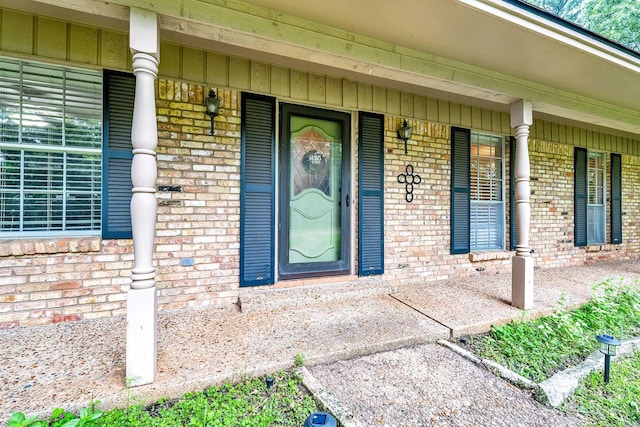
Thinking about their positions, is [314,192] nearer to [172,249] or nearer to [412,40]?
[172,249]

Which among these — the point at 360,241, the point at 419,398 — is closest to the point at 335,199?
the point at 360,241

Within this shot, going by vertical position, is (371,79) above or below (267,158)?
above

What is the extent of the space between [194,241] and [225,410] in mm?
1588

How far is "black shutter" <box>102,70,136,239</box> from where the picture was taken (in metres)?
2.54

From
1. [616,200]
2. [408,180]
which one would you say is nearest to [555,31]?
[408,180]

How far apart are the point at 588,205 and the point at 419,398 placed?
224 inches

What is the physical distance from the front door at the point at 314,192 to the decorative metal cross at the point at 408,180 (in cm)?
74

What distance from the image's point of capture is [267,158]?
3.08 meters

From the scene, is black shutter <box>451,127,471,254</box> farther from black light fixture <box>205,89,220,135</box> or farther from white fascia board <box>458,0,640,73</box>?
black light fixture <box>205,89,220,135</box>

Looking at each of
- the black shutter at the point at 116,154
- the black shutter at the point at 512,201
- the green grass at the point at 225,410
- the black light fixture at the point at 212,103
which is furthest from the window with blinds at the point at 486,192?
the black shutter at the point at 116,154

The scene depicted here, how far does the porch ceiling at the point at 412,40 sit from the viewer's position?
198 centimetres

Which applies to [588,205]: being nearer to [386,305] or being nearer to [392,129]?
[392,129]

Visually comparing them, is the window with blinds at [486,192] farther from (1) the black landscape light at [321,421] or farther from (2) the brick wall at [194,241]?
(1) the black landscape light at [321,421]

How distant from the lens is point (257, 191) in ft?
9.94
